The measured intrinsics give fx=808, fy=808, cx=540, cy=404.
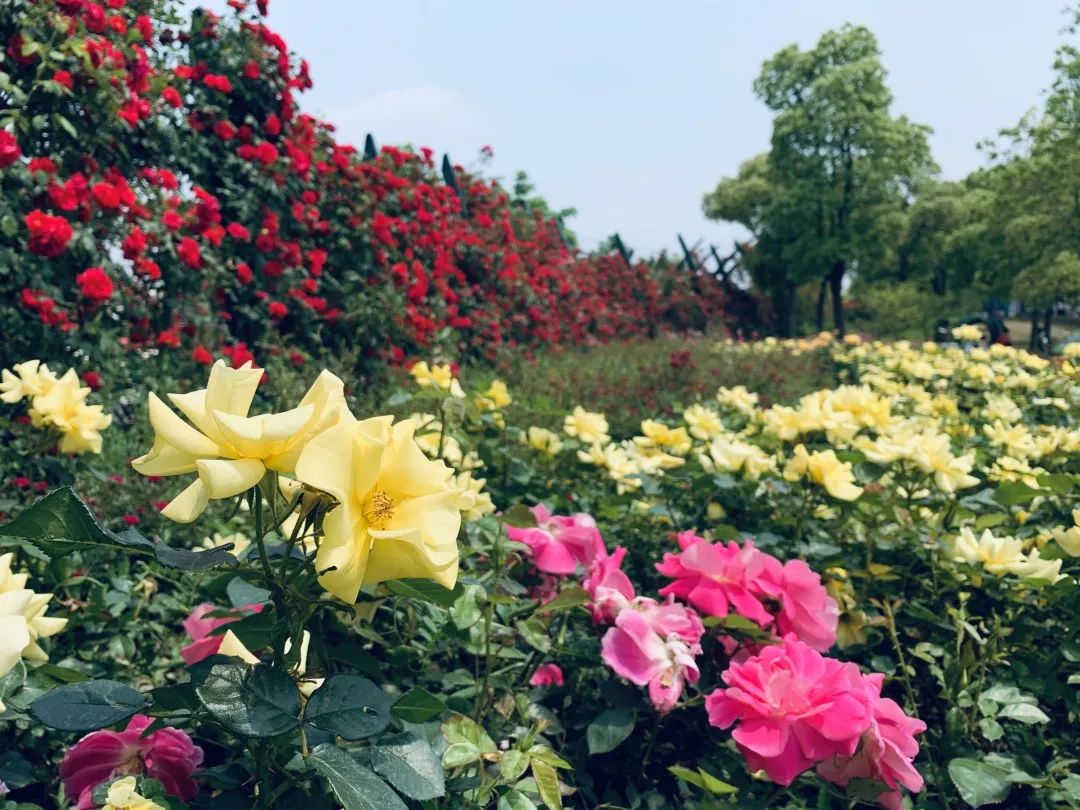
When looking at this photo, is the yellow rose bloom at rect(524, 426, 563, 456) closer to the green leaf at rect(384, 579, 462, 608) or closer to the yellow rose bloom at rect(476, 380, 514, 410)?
the yellow rose bloom at rect(476, 380, 514, 410)

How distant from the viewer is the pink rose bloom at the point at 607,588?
3.71ft

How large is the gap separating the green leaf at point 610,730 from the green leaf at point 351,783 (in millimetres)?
452

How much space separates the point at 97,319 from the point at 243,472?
3.24 m

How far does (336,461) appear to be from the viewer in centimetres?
62

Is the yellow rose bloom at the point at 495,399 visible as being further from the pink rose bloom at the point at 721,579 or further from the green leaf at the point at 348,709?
the green leaf at the point at 348,709

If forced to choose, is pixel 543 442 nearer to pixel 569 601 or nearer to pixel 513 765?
pixel 569 601

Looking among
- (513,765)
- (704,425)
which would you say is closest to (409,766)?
(513,765)

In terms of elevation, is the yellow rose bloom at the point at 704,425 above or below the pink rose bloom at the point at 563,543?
above

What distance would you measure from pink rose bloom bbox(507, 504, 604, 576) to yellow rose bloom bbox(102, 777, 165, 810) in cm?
67

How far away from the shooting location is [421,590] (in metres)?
0.73

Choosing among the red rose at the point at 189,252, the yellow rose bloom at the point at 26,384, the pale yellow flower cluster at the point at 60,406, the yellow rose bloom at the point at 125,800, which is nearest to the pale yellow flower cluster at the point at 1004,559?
the yellow rose bloom at the point at 125,800

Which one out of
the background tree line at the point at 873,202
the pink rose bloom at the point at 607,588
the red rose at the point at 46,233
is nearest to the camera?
the pink rose bloom at the point at 607,588

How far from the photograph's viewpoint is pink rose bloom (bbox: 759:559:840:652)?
3.74 feet

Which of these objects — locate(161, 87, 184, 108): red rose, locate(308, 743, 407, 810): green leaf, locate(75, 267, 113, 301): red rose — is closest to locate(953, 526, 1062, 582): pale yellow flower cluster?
locate(308, 743, 407, 810): green leaf
